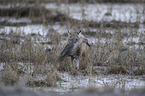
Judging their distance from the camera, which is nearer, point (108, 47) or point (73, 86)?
point (73, 86)

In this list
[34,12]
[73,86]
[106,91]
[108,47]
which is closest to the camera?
[106,91]

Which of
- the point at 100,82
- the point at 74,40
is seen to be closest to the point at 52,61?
the point at 74,40

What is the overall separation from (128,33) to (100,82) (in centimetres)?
417

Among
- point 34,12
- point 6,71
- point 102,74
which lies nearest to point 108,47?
point 102,74

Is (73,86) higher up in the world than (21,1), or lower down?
lower down

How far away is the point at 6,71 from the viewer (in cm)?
518

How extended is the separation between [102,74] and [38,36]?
3.86 meters

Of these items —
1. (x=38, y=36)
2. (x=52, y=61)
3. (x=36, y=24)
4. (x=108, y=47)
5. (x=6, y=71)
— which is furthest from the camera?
(x=36, y=24)

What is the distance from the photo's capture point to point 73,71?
5496 mm

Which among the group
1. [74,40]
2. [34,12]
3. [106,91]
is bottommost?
[106,91]

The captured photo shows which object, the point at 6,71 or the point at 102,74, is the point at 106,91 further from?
the point at 6,71

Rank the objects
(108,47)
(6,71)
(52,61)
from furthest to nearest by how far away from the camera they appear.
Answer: (108,47)
(52,61)
(6,71)

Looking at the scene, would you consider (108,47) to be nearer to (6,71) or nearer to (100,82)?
(100,82)

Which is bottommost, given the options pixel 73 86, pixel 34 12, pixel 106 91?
pixel 73 86
